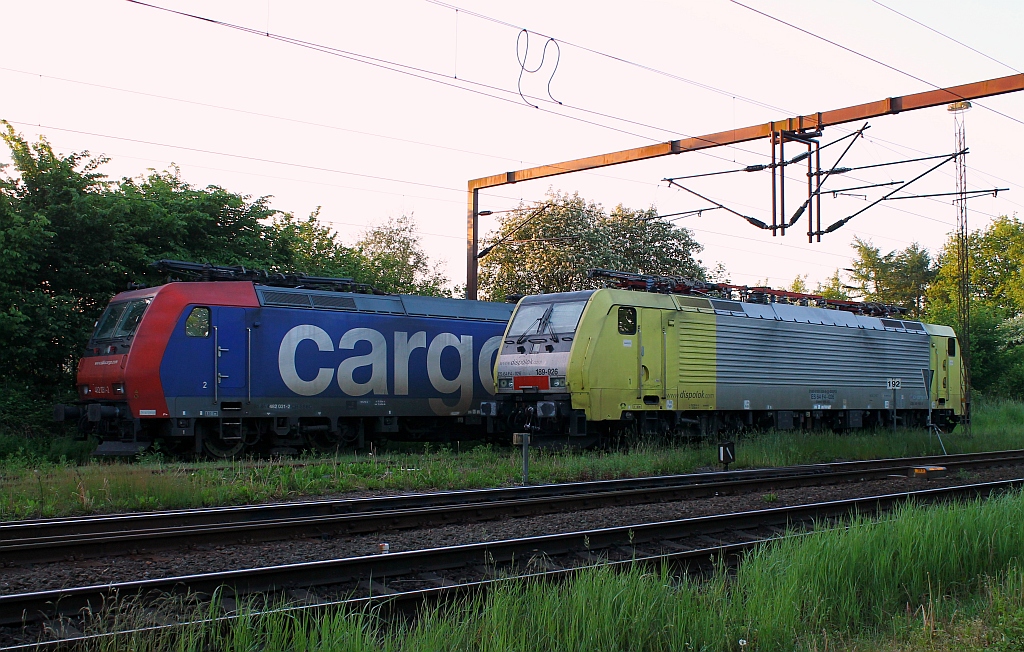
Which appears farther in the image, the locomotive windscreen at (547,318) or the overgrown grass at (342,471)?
the locomotive windscreen at (547,318)

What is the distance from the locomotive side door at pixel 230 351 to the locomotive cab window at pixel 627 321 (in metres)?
6.99

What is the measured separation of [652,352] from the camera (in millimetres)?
17391

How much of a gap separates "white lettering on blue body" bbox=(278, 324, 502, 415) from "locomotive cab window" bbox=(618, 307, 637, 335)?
3.59 meters

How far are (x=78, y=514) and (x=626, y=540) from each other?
21.2 ft

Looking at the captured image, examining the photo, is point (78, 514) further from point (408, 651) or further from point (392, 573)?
point (408, 651)

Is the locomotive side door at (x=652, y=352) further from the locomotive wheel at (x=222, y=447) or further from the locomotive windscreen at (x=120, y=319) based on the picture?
the locomotive windscreen at (x=120, y=319)

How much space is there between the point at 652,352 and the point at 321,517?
30.2 feet

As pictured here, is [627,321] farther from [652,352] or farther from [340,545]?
[340,545]

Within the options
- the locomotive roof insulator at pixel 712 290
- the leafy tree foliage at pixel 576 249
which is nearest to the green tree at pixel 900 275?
the leafy tree foliage at pixel 576 249

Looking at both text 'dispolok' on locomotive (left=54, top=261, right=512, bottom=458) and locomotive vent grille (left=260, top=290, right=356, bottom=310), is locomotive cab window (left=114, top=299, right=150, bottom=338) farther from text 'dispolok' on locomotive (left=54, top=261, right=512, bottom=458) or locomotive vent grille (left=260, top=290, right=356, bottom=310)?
locomotive vent grille (left=260, top=290, right=356, bottom=310)

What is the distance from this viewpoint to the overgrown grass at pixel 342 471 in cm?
1100

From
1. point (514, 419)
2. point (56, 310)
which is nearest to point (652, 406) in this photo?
point (514, 419)

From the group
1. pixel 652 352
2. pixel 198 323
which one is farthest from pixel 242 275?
pixel 652 352

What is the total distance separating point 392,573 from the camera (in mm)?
7297
